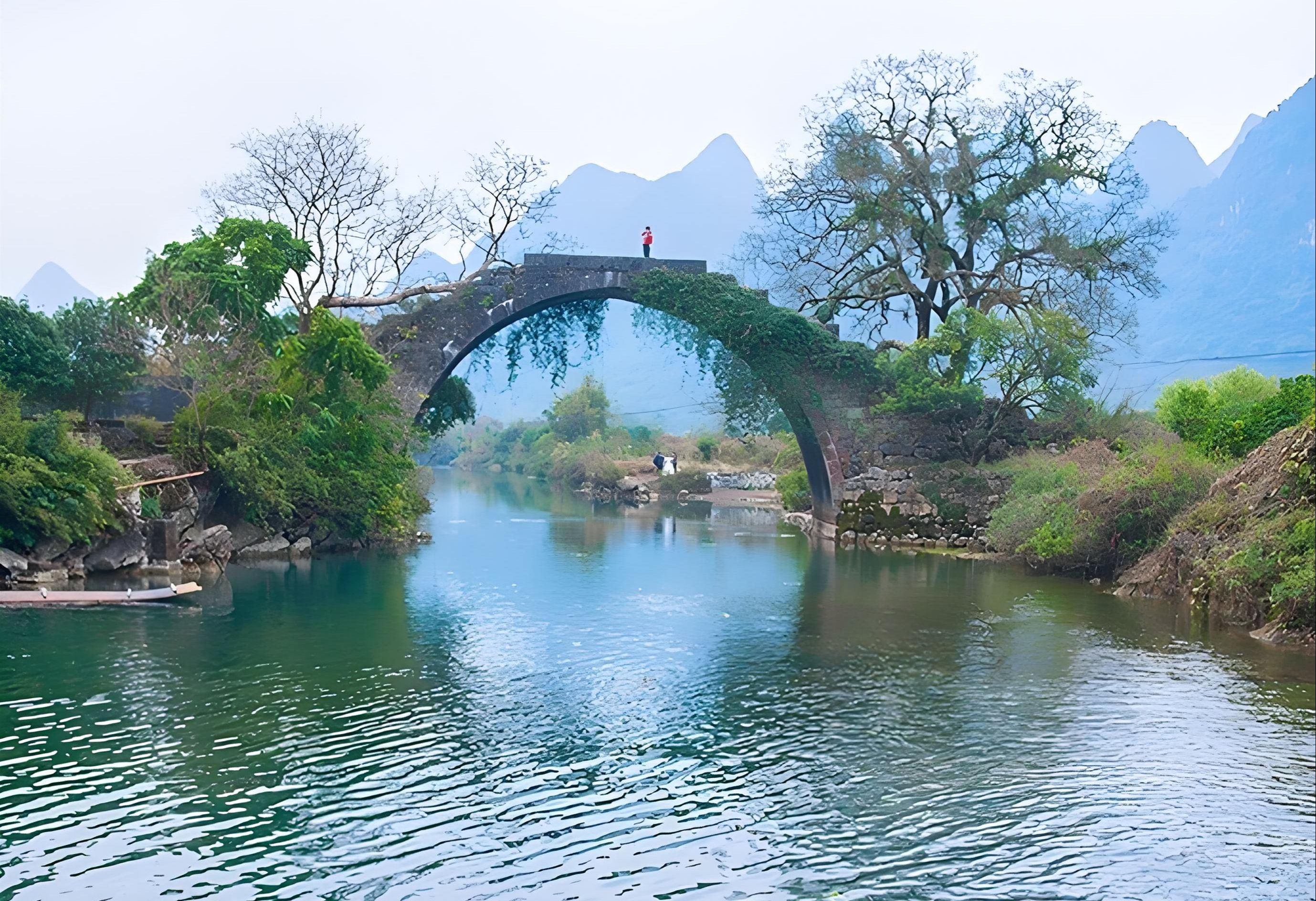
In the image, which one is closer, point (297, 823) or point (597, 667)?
point (297, 823)

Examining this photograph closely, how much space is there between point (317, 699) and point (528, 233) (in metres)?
17.5

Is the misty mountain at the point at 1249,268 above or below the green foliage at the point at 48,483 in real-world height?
above

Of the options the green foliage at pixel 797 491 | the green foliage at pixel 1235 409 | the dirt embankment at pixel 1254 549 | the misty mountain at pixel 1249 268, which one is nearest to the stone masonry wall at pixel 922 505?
the green foliage at pixel 1235 409

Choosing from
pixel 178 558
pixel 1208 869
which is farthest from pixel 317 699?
pixel 178 558

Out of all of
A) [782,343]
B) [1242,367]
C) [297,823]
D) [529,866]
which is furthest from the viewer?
[782,343]

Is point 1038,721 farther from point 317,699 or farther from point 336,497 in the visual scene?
point 336,497

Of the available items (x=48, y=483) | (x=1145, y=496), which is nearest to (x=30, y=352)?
(x=48, y=483)

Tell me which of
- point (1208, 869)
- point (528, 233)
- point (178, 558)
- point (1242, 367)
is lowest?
point (1208, 869)

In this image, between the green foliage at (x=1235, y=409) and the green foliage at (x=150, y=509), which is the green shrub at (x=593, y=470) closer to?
the green foliage at (x=1235, y=409)

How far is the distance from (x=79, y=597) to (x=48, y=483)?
7.33 feet

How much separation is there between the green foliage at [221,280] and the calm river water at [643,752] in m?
6.62

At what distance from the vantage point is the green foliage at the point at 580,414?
59406 millimetres

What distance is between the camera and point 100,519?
17.0 meters

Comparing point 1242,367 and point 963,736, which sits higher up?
point 1242,367
